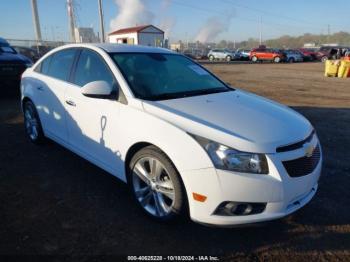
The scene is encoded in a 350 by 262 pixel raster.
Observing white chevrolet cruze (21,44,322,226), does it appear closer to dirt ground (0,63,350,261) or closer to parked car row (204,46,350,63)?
dirt ground (0,63,350,261)

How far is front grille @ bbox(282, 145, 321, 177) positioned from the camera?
2.73m

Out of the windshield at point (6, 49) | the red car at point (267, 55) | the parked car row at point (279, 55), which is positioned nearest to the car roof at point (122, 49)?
the windshield at point (6, 49)


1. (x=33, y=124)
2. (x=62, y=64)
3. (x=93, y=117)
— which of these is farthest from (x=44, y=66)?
(x=93, y=117)

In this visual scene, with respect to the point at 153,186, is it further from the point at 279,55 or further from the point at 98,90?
the point at 279,55

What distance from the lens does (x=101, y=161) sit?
378cm

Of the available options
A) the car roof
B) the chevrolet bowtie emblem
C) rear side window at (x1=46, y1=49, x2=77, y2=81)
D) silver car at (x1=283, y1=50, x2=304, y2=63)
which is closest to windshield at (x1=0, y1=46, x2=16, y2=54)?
rear side window at (x1=46, y1=49, x2=77, y2=81)

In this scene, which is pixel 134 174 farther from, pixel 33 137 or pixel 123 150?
pixel 33 137

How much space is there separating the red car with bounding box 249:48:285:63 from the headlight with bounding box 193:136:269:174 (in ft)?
126

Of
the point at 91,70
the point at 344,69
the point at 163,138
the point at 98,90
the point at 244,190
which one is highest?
the point at 91,70

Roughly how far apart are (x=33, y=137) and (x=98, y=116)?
7.70 feet

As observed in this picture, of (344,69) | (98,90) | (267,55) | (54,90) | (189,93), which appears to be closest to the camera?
(98,90)

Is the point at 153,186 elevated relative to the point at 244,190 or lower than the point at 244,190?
lower

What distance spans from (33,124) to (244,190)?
13.1ft

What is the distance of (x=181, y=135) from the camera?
110 inches
